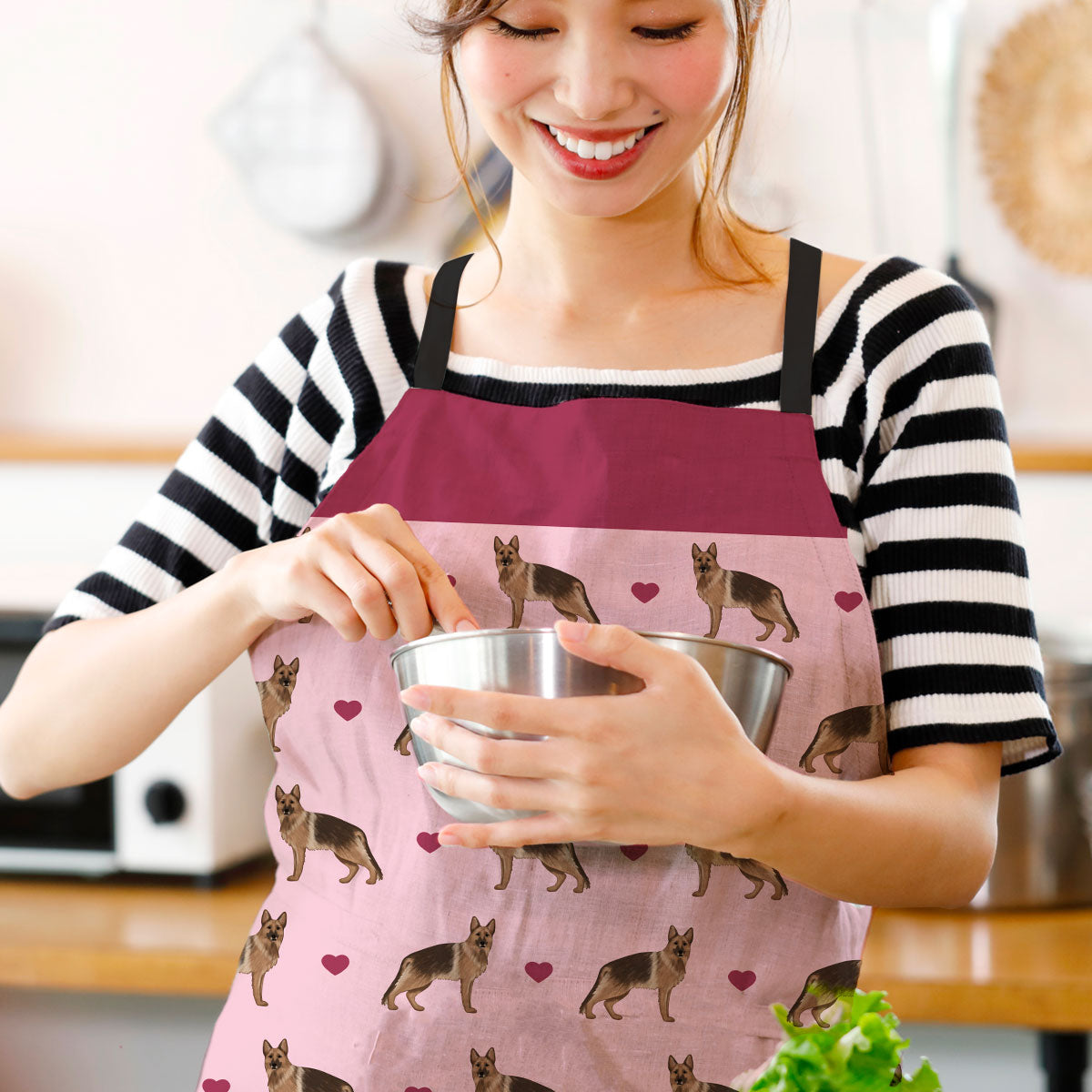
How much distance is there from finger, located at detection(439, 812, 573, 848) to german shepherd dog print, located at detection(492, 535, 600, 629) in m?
0.20

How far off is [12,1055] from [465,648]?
1.50 m

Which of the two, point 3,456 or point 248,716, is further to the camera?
point 3,456

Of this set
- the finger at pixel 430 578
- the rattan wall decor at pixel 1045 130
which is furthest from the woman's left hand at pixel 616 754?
the rattan wall decor at pixel 1045 130

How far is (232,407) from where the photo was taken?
3.28ft

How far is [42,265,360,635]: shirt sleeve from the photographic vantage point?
3.20 feet

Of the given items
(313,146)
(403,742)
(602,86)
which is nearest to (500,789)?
(403,742)

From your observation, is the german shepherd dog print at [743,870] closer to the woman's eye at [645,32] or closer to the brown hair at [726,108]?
the brown hair at [726,108]

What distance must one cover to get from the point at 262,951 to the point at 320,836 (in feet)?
0.33

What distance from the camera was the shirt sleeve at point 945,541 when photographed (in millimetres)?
812

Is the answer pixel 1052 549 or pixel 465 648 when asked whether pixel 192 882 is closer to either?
pixel 465 648

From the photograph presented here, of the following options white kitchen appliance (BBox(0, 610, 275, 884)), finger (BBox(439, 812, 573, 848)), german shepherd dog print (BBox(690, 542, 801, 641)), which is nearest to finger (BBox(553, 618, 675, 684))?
finger (BBox(439, 812, 573, 848))

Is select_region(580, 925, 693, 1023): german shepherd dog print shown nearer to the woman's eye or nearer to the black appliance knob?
the woman's eye

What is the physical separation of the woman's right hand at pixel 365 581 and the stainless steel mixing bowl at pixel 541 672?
0.12 feet

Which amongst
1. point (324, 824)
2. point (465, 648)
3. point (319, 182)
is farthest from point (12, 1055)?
point (465, 648)
